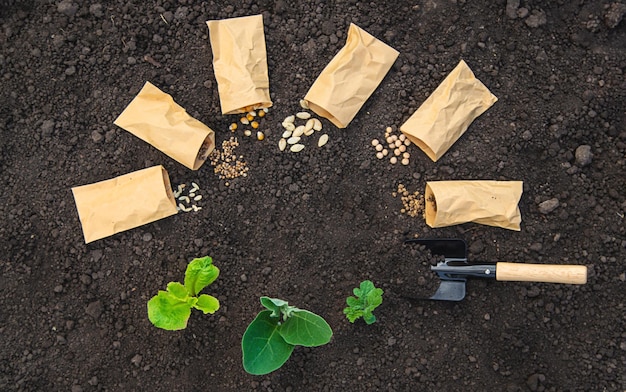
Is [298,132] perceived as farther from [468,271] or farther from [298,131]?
[468,271]

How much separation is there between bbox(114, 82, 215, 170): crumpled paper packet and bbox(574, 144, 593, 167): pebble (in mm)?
1434

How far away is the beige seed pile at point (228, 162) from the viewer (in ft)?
8.66

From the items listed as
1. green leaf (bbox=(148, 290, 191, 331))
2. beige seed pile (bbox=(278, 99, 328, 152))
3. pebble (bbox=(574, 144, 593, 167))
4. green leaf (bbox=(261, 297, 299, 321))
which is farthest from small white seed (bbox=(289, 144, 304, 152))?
pebble (bbox=(574, 144, 593, 167))

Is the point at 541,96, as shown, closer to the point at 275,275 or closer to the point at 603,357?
the point at 603,357

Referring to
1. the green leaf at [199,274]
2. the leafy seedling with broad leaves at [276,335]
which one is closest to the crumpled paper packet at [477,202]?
the leafy seedling with broad leaves at [276,335]

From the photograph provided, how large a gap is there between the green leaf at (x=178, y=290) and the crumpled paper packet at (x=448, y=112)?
1.03 meters

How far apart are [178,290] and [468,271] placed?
106 cm

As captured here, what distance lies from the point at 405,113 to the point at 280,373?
1.13 m

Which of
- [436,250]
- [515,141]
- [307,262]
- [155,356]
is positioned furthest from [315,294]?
[515,141]

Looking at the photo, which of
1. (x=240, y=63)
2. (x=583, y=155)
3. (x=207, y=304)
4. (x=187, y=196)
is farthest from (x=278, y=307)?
(x=583, y=155)

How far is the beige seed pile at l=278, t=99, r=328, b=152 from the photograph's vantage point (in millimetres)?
2633

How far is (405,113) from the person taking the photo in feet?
8.66

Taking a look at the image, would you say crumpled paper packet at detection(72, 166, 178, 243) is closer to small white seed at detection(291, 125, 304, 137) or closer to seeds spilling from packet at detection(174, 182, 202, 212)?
seeds spilling from packet at detection(174, 182, 202, 212)

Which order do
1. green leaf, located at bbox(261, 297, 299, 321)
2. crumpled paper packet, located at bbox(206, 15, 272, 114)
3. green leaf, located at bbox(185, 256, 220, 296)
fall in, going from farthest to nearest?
crumpled paper packet, located at bbox(206, 15, 272, 114) → green leaf, located at bbox(185, 256, 220, 296) → green leaf, located at bbox(261, 297, 299, 321)
